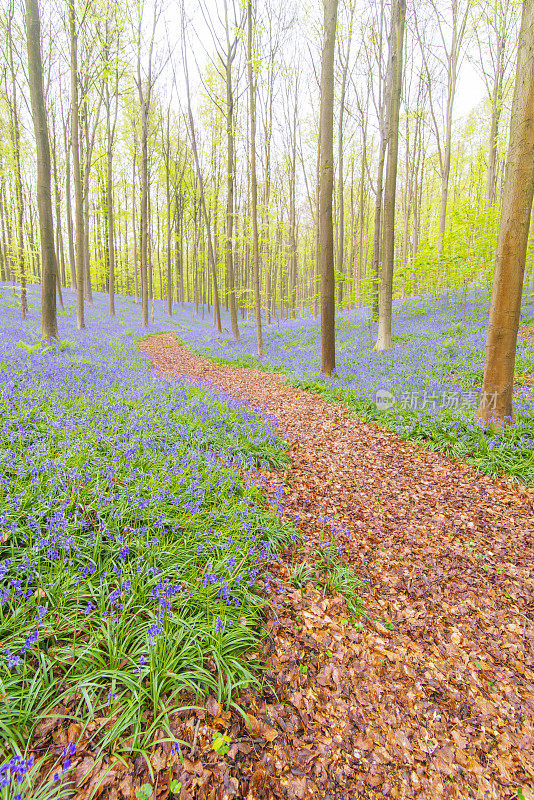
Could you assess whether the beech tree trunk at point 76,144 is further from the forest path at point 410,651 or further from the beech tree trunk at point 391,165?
the forest path at point 410,651

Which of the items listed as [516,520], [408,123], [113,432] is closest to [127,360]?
[113,432]

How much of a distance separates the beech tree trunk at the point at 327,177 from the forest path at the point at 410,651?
19.5 feet

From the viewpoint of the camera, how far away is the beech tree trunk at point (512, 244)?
4.95 meters

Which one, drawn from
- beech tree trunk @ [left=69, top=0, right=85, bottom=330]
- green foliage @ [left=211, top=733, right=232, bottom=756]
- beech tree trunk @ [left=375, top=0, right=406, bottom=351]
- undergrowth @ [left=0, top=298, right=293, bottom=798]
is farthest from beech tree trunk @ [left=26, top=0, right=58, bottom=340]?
green foliage @ [left=211, top=733, right=232, bottom=756]

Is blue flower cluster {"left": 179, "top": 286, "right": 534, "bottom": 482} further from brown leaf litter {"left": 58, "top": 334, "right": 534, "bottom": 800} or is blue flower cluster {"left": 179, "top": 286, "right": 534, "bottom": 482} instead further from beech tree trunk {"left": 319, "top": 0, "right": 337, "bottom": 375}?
beech tree trunk {"left": 319, "top": 0, "right": 337, "bottom": 375}

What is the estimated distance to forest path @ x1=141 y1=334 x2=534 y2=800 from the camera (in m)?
2.16

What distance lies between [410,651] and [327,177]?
1068cm

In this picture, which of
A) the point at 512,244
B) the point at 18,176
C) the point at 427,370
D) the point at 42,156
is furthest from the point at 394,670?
the point at 18,176

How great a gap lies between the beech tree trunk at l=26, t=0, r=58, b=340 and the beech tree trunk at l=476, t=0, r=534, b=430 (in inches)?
400

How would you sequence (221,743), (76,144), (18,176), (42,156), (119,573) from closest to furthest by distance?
(221,743) < (119,573) < (42,156) < (76,144) < (18,176)

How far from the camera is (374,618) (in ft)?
10.6

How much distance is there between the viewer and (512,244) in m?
5.37

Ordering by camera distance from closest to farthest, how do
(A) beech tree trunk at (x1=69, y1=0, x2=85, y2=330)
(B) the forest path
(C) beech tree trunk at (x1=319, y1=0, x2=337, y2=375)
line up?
(B) the forest path < (C) beech tree trunk at (x1=319, y1=0, x2=337, y2=375) < (A) beech tree trunk at (x1=69, y1=0, x2=85, y2=330)

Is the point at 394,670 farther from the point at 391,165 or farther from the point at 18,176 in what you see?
the point at 18,176
